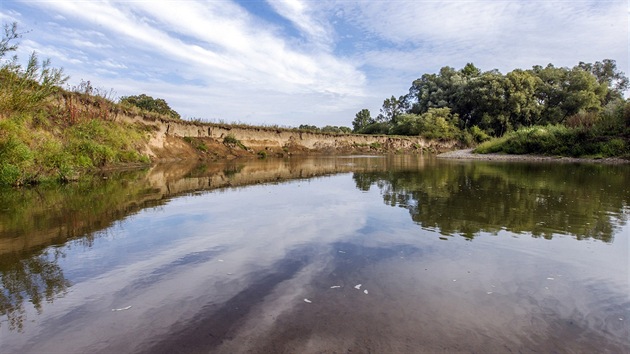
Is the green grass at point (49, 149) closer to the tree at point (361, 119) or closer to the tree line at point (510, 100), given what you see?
the tree line at point (510, 100)

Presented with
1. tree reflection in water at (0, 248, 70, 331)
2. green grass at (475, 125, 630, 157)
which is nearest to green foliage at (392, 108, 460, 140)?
green grass at (475, 125, 630, 157)

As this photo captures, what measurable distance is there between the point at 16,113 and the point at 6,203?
14.9 ft

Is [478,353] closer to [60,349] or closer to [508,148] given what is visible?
[60,349]

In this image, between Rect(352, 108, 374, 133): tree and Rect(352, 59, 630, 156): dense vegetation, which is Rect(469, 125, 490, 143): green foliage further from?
Rect(352, 108, 374, 133): tree

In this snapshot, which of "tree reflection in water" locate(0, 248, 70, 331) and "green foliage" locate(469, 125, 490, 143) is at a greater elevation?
"green foliage" locate(469, 125, 490, 143)

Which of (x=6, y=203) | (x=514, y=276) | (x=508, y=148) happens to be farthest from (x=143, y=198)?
(x=508, y=148)

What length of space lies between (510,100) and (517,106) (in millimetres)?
1396

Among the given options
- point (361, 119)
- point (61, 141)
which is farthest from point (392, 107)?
point (61, 141)

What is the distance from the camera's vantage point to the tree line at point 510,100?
1887 inches

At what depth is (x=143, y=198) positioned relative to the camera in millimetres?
10172

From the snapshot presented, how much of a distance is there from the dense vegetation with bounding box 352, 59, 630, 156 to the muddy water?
104 ft

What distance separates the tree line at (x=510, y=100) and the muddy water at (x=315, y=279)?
153 feet

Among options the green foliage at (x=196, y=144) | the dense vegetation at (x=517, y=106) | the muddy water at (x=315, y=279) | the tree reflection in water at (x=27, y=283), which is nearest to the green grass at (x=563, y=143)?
the dense vegetation at (x=517, y=106)

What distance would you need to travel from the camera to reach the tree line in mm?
47938
